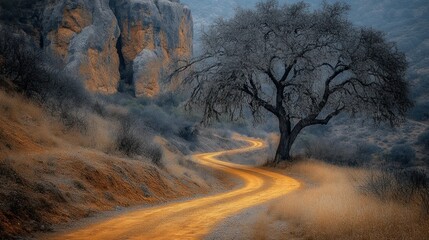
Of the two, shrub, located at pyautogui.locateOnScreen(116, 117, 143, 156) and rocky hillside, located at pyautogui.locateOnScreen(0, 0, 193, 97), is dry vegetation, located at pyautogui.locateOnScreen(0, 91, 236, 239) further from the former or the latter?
rocky hillside, located at pyautogui.locateOnScreen(0, 0, 193, 97)

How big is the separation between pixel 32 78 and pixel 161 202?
8.49m

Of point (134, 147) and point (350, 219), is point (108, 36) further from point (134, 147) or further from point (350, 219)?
point (350, 219)

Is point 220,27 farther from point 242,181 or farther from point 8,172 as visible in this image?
point 8,172

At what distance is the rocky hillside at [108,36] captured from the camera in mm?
32438

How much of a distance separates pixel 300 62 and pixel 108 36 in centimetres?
2153

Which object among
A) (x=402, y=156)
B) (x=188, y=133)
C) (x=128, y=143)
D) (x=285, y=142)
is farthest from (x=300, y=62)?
(x=188, y=133)

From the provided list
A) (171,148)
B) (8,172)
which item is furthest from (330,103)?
(8,172)

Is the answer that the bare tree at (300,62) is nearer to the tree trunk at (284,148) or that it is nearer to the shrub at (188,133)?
the tree trunk at (284,148)

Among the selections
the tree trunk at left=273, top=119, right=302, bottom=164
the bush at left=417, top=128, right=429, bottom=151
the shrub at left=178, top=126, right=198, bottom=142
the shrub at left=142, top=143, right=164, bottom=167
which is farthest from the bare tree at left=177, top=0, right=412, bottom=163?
the shrub at left=178, top=126, right=198, bottom=142

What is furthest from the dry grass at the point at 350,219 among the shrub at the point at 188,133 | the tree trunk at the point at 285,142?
the shrub at the point at 188,133

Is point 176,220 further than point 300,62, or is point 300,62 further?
point 300,62

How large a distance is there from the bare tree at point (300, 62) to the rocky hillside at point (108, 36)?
7.63 meters

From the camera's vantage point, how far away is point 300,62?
22047 millimetres

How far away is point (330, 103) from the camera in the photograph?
2417cm
